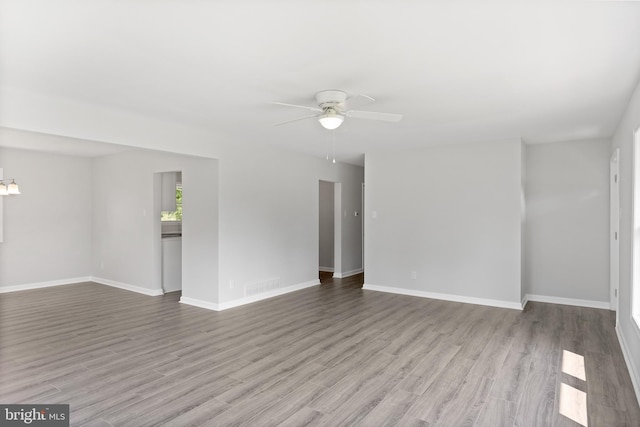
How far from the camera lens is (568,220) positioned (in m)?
5.38

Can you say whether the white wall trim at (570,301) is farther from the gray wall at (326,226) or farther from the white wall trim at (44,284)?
the white wall trim at (44,284)

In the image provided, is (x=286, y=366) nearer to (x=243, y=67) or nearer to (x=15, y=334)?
(x=243, y=67)

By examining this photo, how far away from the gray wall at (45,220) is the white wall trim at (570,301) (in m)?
7.60

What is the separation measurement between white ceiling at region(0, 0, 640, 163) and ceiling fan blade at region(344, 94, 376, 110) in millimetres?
95

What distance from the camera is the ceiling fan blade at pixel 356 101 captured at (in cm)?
331

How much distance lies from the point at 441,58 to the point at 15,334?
16.2ft

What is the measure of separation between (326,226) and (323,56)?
649cm

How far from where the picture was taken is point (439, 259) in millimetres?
5734

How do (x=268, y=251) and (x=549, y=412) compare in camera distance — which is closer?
(x=549, y=412)

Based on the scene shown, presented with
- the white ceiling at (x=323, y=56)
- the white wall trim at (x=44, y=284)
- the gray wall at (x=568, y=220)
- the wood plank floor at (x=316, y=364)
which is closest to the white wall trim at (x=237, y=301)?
the wood plank floor at (x=316, y=364)

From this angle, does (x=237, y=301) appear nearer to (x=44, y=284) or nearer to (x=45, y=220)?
(x=44, y=284)

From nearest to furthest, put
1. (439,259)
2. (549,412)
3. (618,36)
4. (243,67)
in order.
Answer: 1. (618,36)
2. (549,412)
3. (243,67)
4. (439,259)

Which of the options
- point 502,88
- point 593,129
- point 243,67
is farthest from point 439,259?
point 243,67

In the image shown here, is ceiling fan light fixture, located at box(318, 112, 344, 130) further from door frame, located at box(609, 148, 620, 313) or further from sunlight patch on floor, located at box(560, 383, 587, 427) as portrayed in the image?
door frame, located at box(609, 148, 620, 313)
